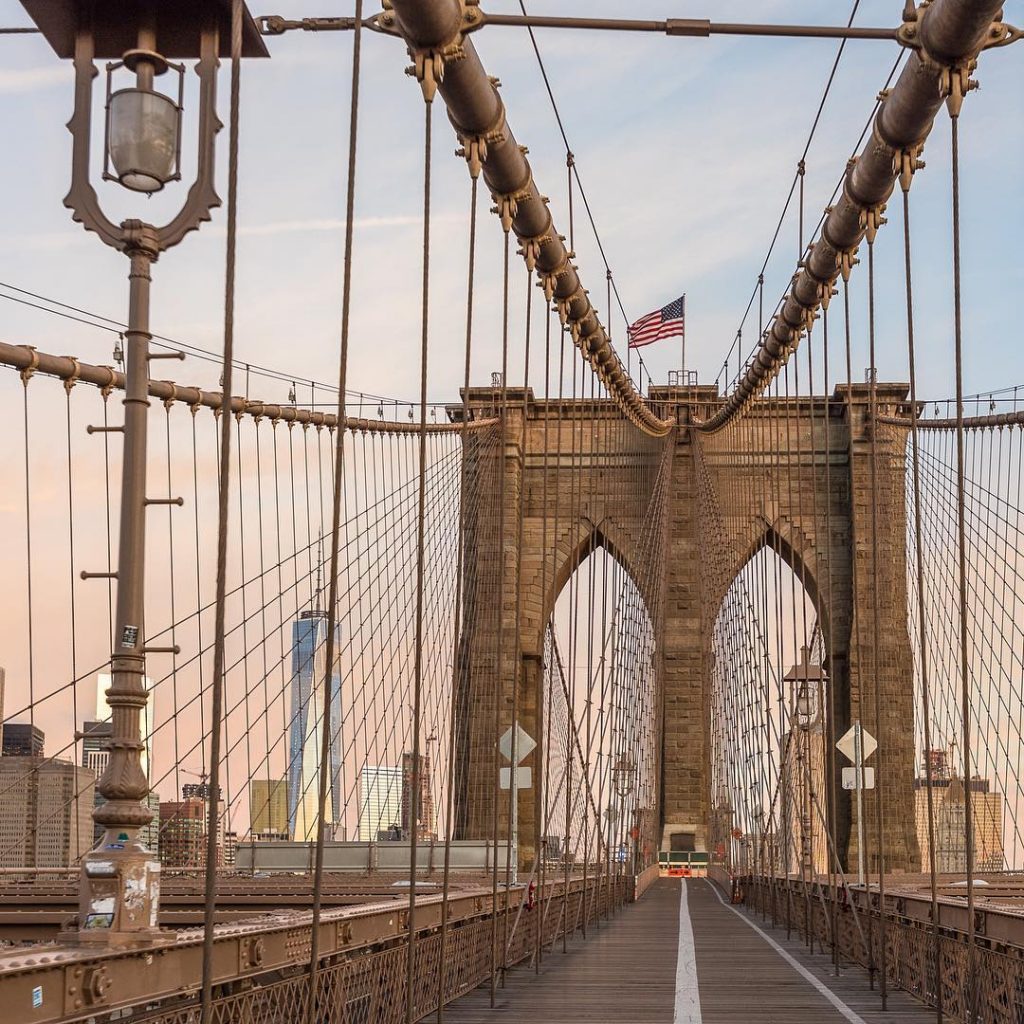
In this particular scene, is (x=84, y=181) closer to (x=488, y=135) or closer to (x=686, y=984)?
(x=488, y=135)

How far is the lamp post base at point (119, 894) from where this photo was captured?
17.5 ft


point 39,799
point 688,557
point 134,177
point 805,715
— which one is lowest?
point 39,799

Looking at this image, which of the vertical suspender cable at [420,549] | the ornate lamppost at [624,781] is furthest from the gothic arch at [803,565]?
the vertical suspender cable at [420,549]

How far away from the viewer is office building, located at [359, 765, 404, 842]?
25531mm

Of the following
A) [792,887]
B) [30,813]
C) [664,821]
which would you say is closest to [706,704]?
[664,821]

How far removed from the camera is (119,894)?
5.49m

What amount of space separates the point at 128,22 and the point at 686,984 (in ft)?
23.0

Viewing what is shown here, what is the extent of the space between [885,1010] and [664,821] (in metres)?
30.1

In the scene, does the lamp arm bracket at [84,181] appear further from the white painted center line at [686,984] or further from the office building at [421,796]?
the office building at [421,796]

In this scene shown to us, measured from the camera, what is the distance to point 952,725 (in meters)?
34.0

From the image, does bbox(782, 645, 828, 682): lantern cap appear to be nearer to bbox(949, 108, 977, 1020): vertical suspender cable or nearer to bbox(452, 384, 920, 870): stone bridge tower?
bbox(452, 384, 920, 870): stone bridge tower

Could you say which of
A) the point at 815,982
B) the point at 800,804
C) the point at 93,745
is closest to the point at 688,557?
the point at 800,804

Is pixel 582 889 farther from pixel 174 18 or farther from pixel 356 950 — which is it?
pixel 174 18

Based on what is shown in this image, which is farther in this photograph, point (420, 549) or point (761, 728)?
point (761, 728)
